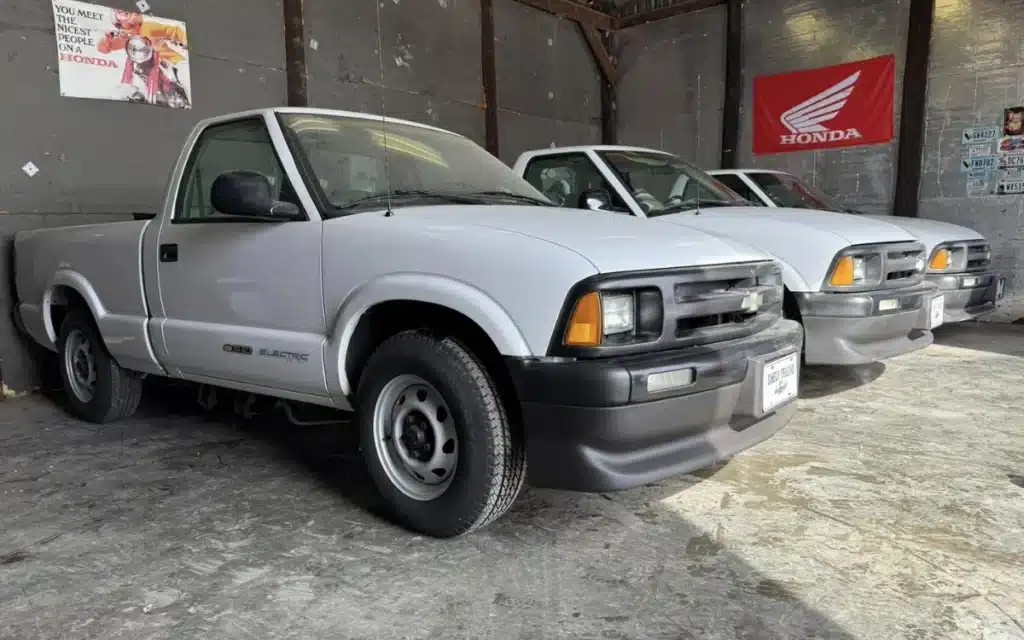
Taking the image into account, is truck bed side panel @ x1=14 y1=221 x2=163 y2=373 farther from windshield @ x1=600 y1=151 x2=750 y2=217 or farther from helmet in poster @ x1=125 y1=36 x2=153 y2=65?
windshield @ x1=600 y1=151 x2=750 y2=217

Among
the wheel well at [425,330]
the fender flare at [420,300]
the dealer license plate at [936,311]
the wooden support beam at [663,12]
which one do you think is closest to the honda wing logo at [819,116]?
the wooden support beam at [663,12]

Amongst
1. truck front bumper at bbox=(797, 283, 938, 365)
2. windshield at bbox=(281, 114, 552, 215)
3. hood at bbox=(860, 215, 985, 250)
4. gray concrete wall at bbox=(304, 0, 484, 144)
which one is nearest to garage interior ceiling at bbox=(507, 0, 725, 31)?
gray concrete wall at bbox=(304, 0, 484, 144)

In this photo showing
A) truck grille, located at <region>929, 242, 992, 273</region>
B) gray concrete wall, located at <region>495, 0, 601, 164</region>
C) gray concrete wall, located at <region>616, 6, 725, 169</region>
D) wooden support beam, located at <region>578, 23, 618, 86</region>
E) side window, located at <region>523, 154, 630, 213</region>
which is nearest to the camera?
side window, located at <region>523, 154, 630, 213</region>

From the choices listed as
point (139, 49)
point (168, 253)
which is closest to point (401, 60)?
point (139, 49)

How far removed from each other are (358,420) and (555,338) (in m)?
0.93

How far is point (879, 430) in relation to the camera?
12.8 ft

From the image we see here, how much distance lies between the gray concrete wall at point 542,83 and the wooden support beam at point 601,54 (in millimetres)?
89

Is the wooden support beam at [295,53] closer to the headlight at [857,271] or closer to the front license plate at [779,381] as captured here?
the headlight at [857,271]

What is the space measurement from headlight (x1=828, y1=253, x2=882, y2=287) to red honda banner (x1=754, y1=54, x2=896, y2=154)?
5.99 metres

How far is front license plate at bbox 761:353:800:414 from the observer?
8.24 feet

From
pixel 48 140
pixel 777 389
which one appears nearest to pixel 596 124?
pixel 48 140

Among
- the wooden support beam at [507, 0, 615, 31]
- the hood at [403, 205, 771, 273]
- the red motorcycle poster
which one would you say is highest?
the wooden support beam at [507, 0, 615, 31]

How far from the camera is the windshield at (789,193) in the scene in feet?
22.8

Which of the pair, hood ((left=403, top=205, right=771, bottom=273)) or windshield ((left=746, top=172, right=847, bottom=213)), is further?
windshield ((left=746, top=172, right=847, bottom=213))
